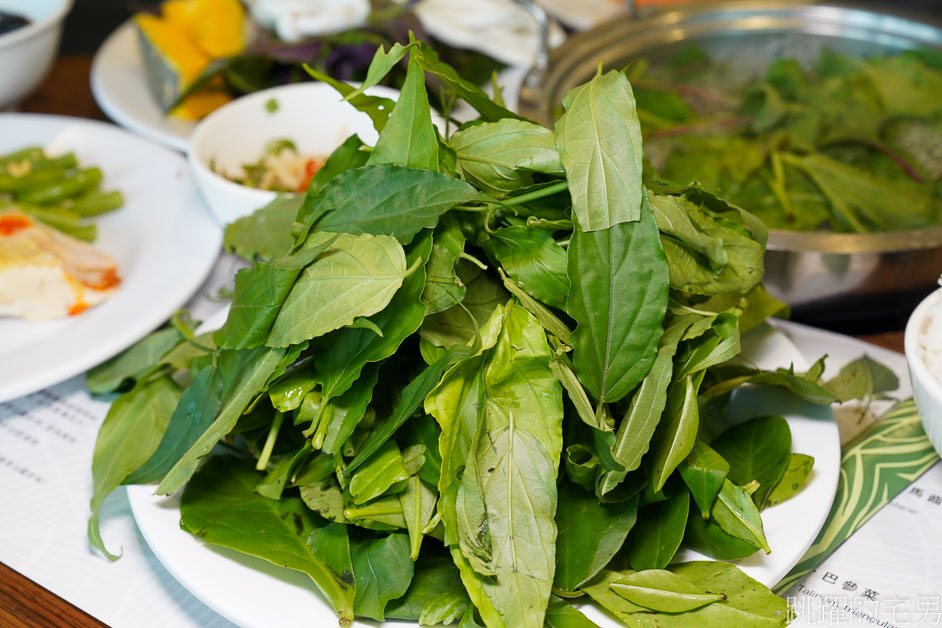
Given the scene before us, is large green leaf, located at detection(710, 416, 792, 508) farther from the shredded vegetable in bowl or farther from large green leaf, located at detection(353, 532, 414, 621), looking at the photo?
the shredded vegetable in bowl

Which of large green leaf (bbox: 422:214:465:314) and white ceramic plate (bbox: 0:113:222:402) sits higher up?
large green leaf (bbox: 422:214:465:314)

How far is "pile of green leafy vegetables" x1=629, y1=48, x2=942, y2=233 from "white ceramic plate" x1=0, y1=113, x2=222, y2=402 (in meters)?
0.59

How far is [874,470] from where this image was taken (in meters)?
0.71

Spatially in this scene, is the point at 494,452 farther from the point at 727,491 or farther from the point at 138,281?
the point at 138,281

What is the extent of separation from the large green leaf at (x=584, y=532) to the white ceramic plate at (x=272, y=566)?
0.9 inches

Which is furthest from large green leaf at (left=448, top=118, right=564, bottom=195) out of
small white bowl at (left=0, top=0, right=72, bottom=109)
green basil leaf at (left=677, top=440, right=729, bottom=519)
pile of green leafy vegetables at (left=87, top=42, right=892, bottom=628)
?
small white bowl at (left=0, top=0, right=72, bottom=109)

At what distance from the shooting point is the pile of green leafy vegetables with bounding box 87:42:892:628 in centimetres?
52

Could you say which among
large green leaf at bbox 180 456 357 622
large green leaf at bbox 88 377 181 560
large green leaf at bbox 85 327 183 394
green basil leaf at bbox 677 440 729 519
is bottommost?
large green leaf at bbox 85 327 183 394

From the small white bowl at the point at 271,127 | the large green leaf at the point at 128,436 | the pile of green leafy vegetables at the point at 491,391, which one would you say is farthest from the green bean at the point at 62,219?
the pile of green leafy vegetables at the point at 491,391

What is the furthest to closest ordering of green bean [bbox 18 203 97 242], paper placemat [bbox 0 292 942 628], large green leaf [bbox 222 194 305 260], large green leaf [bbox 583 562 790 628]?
green bean [bbox 18 203 97 242]
large green leaf [bbox 222 194 305 260]
paper placemat [bbox 0 292 942 628]
large green leaf [bbox 583 562 790 628]

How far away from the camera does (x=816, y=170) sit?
103cm

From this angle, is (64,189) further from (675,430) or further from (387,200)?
(675,430)

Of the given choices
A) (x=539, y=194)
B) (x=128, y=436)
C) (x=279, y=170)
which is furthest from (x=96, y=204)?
(x=539, y=194)

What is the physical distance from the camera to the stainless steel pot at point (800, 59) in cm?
82
